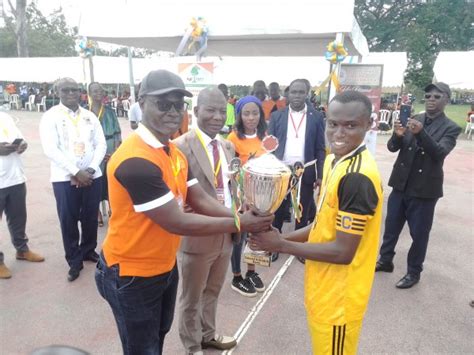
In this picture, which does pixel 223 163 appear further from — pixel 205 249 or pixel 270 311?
pixel 270 311

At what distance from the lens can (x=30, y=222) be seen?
5.68 metres

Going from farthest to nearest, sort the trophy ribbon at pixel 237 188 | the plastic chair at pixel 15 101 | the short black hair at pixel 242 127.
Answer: the plastic chair at pixel 15 101
the short black hair at pixel 242 127
the trophy ribbon at pixel 237 188

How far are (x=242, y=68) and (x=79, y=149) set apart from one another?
16415 millimetres

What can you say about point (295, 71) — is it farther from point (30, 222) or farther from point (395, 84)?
point (30, 222)

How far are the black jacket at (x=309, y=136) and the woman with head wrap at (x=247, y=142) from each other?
0.61m

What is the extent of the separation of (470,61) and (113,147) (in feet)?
61.4

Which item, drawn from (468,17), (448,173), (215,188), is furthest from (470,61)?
(468,17)

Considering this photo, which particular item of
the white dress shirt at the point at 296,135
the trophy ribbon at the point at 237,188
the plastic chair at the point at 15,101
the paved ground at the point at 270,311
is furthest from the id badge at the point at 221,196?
the plastic chair at the point at 15,101

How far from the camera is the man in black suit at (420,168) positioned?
3.70 metres

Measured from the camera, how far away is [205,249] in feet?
8.37

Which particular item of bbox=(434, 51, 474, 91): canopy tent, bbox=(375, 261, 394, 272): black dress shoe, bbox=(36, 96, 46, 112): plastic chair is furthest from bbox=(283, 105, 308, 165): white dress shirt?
bbox=(36, 96, 46, 112): plastic chair

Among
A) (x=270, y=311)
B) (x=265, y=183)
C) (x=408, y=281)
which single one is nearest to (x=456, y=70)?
(x=408, y=281)

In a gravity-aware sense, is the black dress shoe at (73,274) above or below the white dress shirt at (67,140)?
below

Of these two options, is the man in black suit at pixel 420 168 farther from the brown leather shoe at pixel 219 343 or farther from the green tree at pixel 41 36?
the green tree at pixel 41 36
